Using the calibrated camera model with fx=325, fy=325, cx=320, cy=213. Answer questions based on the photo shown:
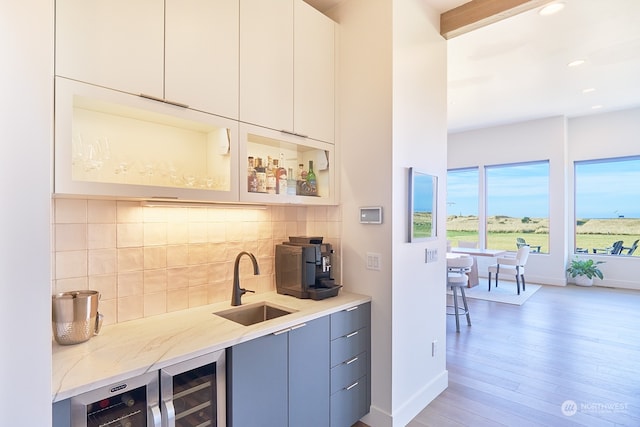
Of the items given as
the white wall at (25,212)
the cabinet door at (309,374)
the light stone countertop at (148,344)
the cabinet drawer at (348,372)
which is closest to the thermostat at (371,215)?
the light stone countertop at (148,344)

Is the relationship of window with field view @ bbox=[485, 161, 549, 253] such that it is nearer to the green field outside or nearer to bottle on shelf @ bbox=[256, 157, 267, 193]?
the green field outside

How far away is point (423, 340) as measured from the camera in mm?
2564

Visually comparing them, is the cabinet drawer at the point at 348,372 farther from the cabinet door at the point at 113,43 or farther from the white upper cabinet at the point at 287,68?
the cabinet door at the point at 113,43

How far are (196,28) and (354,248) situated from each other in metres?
1.71

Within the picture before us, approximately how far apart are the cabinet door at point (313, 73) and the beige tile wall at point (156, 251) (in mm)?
683

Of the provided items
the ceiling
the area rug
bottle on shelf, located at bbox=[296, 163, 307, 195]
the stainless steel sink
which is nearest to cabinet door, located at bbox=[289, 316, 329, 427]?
the stainless steel sink

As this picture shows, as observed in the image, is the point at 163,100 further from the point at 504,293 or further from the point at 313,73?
the point at 504,293

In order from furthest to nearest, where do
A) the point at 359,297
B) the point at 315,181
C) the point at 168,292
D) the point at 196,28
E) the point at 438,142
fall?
1. the point at 438,142
2. the point at 315,181
3. the point at 359,297
4. the point at 168,292
5. the point at 196,28

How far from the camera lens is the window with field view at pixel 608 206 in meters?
6.40

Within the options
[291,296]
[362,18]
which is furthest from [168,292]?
[362,18]

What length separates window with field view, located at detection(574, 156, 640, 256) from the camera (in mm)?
6398

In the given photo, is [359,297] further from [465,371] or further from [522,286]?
[522,286]

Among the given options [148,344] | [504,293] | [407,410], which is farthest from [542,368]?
[148,344]

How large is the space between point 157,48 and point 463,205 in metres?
7.91
